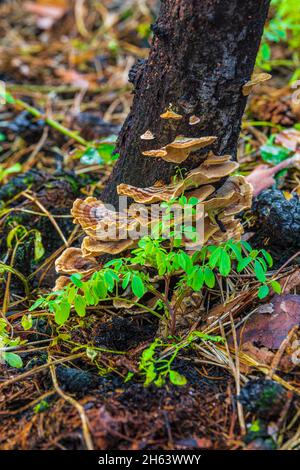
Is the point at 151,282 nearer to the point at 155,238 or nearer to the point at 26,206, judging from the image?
the point at 155,238

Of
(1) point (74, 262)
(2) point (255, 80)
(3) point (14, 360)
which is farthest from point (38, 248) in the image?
(2) point (255, 80)

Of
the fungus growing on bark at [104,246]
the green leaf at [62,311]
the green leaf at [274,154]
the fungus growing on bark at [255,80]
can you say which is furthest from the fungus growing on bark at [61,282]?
the green leaf at [274,154]

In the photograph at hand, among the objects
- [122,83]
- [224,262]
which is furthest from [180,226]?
[122,83]

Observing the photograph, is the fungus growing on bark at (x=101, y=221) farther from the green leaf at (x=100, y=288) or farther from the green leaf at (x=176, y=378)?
the green leaf at (x=176, y=378)

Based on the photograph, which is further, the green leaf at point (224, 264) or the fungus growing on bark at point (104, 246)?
the fungus growing on bark at point (104, 246)

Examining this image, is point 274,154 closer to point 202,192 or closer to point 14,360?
point 202,192

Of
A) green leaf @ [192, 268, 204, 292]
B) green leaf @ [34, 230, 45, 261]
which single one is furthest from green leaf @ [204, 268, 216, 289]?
green leaf @ [34, 230, 45, 261]
